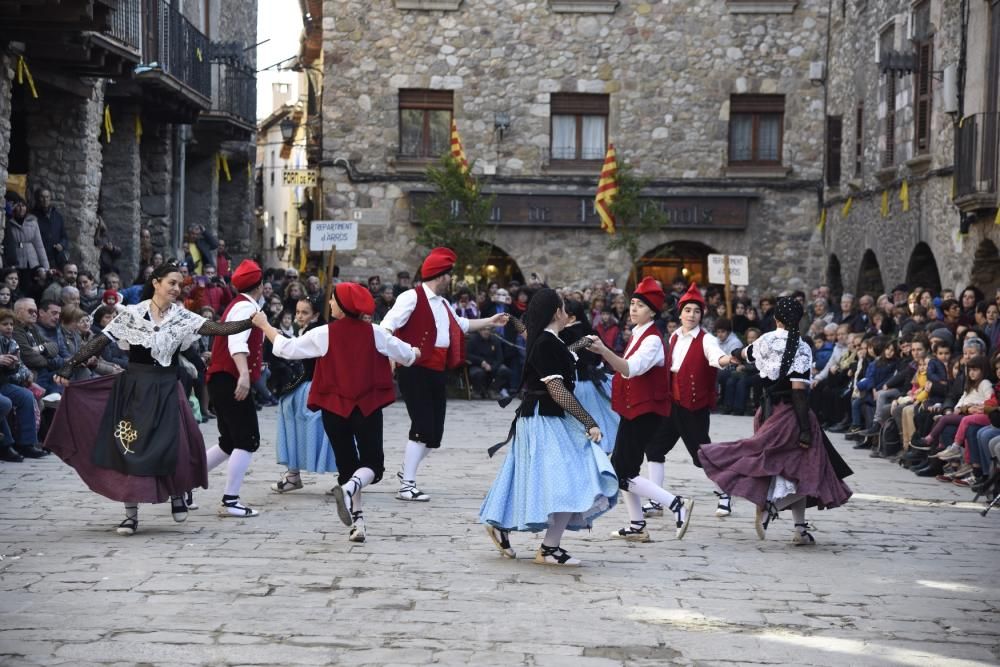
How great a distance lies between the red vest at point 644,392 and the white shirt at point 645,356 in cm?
5

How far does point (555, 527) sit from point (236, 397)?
9.12 ft

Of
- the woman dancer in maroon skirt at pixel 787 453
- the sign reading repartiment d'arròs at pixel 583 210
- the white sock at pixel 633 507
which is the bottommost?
the white sock at pixel 633 507

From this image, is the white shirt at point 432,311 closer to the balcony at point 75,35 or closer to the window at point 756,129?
the balcony at point 75,35

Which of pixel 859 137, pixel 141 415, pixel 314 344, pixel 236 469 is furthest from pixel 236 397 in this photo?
pixel 859 137

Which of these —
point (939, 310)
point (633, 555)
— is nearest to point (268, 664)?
point (633, 555)

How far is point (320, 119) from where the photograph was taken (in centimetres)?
3053

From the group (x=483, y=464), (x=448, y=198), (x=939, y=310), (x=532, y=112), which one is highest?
(x=532, y=112)

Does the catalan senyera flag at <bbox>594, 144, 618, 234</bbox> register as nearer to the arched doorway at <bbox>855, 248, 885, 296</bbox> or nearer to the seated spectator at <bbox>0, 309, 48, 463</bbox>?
the arched doorway at <bbox>855, 248, 885, 296</bbox>

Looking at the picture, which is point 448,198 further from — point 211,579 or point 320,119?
point 211,579

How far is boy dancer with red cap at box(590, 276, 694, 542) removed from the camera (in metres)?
9.85

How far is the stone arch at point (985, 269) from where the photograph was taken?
19.8 m

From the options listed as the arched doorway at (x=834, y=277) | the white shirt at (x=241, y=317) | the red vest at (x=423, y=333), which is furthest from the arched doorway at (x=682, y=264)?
the white shirt at (x=241, y=317)

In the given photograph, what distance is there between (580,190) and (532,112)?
1.77m

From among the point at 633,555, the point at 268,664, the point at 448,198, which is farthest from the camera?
the point at 448,198
